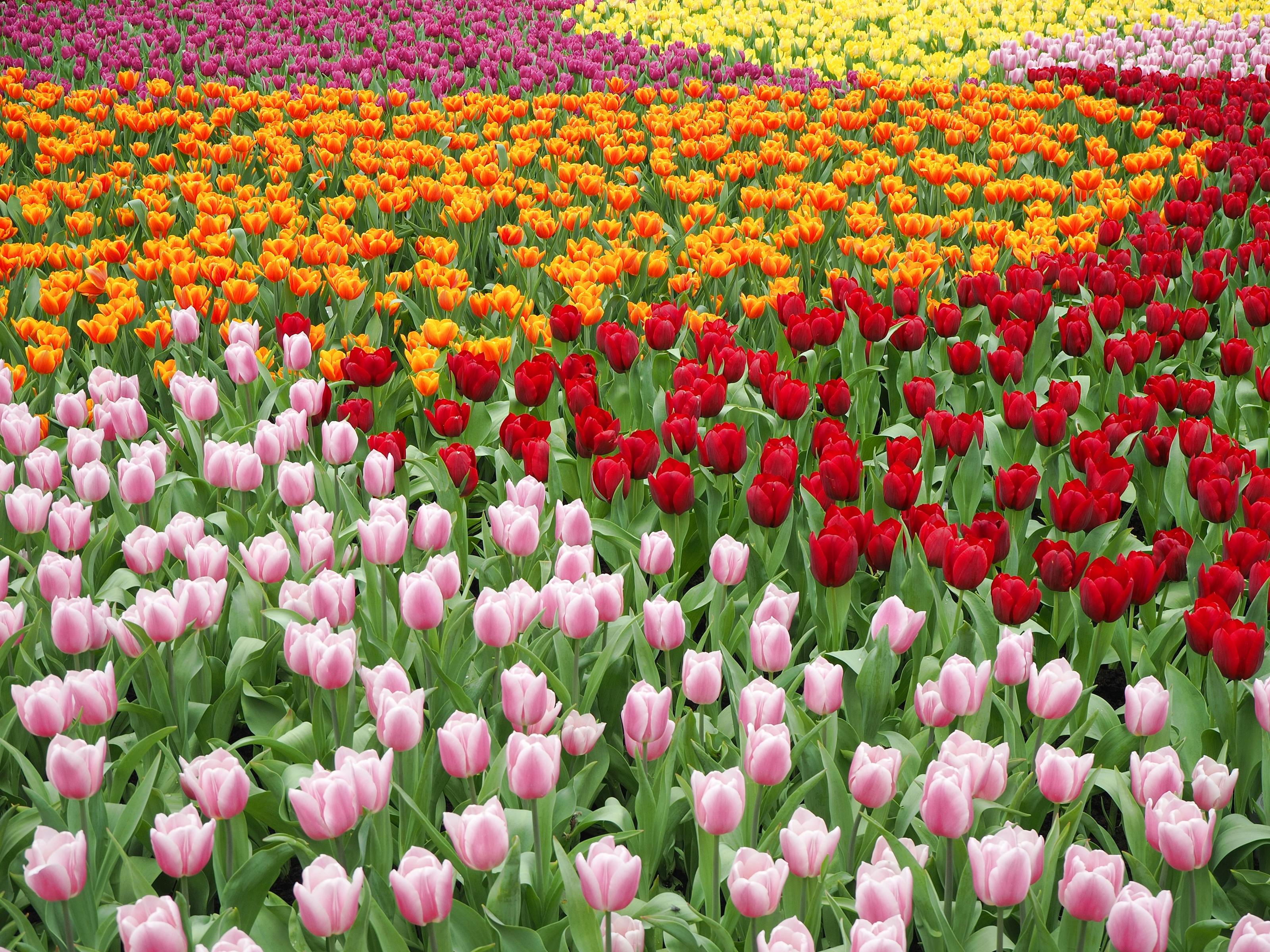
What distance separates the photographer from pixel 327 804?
165 centimetres

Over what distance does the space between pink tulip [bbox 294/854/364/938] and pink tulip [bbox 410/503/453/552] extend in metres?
1.06

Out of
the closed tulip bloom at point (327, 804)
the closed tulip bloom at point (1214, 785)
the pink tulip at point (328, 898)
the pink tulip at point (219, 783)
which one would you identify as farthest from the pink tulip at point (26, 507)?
the closed tulip bloom at point (1214, 785)

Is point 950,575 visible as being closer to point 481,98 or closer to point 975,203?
point 975,203

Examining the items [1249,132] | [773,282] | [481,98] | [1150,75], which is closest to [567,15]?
[481,98]

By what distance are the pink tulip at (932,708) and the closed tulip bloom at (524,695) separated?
0.66 metres

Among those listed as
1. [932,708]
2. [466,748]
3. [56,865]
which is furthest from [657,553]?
[56,865]

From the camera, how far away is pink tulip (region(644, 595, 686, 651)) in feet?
7.30

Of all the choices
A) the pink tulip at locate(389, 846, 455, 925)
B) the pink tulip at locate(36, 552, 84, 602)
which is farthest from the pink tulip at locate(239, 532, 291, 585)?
the pink tulip at locate(389, 846, 455, 925)

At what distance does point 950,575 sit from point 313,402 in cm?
177

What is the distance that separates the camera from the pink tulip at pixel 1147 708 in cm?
196

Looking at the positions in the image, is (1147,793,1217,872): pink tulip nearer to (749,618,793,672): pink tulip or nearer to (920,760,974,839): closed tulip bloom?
(920,760,974,839): closed tulip bloom

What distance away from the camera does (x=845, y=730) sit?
2.29 m

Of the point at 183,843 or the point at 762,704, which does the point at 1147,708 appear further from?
the point at 183,843

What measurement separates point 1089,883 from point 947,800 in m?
0.21
